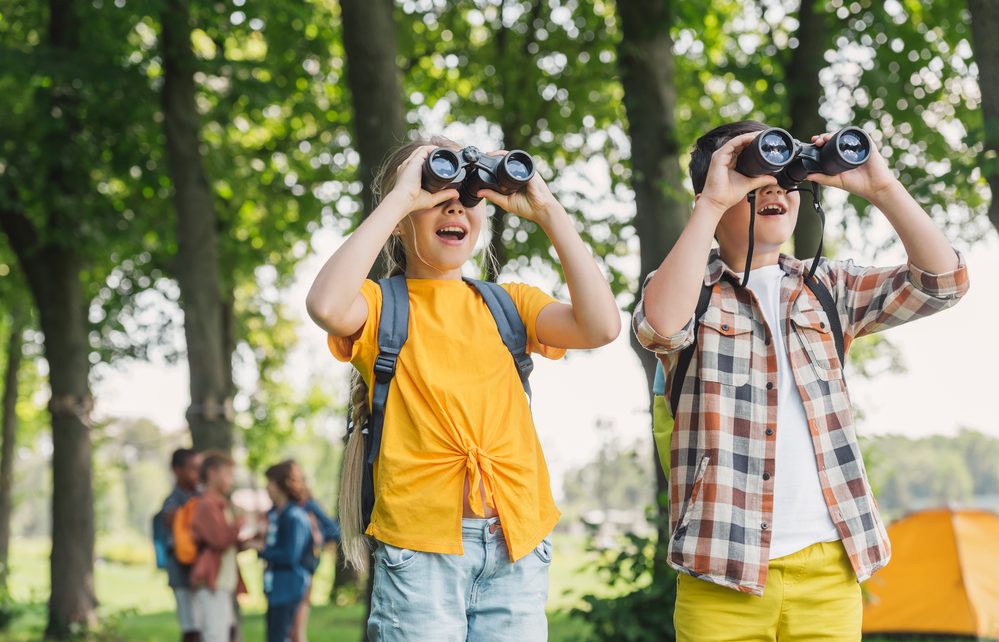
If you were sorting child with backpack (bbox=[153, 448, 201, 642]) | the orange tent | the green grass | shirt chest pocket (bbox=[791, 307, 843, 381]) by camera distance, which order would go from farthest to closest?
the orange tent
the green grass
child with backpack (bbox=[153, 448, 201, 642])
shirt chest pocket (bbox=[791, 307, 843, 381])

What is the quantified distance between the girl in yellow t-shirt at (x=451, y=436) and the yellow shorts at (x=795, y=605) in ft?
1.60

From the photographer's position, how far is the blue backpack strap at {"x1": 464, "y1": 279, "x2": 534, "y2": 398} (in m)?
3.31

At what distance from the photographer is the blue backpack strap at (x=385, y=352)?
3.14 m

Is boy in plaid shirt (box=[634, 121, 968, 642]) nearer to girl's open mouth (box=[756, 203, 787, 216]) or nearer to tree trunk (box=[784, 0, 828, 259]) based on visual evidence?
girl's open mouth (box=[756, 203, 787, 216])

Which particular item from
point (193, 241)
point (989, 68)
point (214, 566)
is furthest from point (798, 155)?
point (193, 241)

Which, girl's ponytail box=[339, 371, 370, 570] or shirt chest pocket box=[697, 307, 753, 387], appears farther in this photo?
girl's ponytail box=[339, 371, 370, 570]

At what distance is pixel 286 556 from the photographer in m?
8.12

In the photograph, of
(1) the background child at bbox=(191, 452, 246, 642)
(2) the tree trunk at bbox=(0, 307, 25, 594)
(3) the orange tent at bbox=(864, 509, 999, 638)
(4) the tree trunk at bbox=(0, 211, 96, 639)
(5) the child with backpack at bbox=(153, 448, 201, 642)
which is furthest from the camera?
(2) the tree trunk at bbox=(0, 307, 25, 594)

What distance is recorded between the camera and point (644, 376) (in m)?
7.76

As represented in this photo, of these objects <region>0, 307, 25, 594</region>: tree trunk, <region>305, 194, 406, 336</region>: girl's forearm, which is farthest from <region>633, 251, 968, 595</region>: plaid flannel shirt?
<region>0, 307, 25, 594</region>: tree trunk

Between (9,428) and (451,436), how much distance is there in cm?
1882

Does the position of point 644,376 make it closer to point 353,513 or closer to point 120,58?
point 353,513

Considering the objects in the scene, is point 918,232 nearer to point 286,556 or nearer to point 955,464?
point 286,556

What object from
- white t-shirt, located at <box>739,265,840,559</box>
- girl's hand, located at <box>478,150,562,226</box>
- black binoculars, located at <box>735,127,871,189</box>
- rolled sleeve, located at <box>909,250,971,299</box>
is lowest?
white t-shirt, located at <box>739,265,840,559</box>
